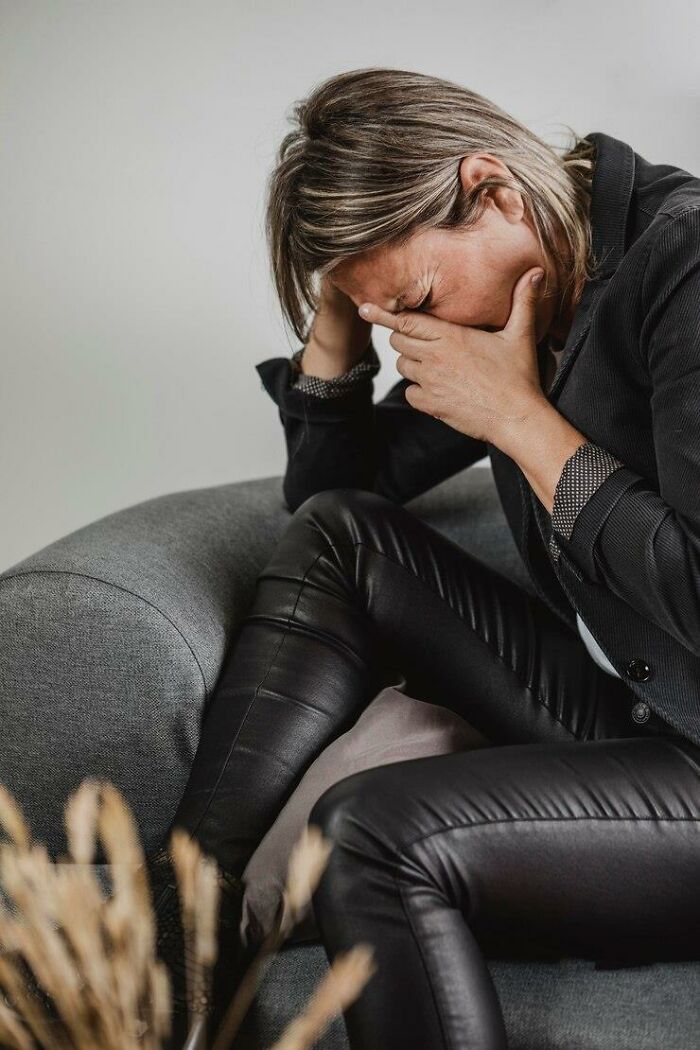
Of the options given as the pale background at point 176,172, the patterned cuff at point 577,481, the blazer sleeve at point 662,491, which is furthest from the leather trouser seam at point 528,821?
the pale background at point 176,172

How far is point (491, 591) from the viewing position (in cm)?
111

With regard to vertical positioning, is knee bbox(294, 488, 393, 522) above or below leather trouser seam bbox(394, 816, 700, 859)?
above

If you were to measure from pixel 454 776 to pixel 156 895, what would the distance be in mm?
272

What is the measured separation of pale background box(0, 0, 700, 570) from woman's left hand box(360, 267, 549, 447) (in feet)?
1.80

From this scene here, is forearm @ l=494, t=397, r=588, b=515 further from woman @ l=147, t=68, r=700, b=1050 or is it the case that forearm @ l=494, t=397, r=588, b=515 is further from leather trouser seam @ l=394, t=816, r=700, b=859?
leather trouser seam @ l=394, t=816, r=700, b=859

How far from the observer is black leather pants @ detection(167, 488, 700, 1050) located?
734mm

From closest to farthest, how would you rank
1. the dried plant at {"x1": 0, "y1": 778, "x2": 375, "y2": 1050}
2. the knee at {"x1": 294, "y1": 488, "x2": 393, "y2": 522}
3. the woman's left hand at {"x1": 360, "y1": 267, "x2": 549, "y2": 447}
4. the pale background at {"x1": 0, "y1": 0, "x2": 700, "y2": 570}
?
the dried plant at {"x1": 0, "y1": 778, "x2": 375, "y2": 1050}, the woman's left hand at {"x1": 360, "y1": 267, "x2": 549, "y2": 447}, the knee at {"x1": 294, "y1": 488, "x2": 393, "y2": 522}, the pale background at {"x1": 0, "y1": 0, "x2": 700, "y2": 570}

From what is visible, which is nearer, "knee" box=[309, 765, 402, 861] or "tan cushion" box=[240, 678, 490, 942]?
"knee" box=[309, 765, 402, 861]

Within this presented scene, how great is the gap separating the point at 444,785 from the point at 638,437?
36cm

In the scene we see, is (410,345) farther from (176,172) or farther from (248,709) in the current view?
(176,172)

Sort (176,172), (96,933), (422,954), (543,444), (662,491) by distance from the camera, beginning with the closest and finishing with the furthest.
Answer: (96,933) → (422,954) → (662,491) → (543,444) → (176,172)

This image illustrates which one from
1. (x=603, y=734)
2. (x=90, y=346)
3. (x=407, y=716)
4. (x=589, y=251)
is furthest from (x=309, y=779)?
(x=90, y=346)

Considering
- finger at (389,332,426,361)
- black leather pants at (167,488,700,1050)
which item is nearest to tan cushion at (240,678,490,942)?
black leather pants at (167,488,700,1050)

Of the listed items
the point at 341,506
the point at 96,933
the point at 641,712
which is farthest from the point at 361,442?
the point at 96,933
